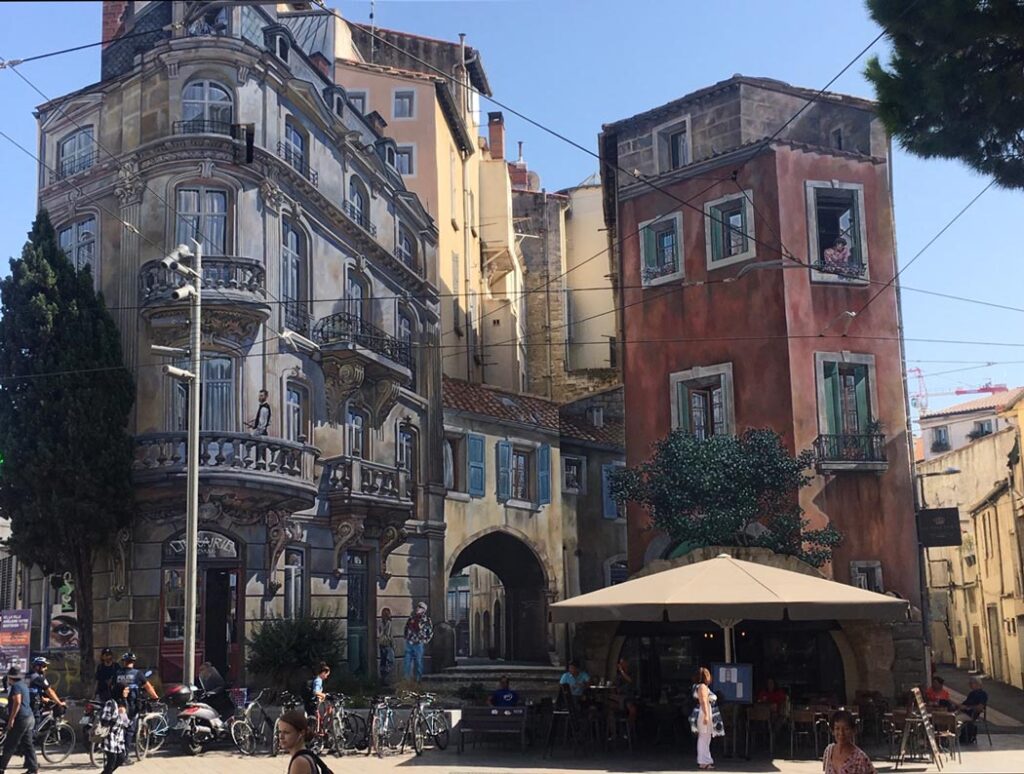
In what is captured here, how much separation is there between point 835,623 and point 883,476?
539 centimetres

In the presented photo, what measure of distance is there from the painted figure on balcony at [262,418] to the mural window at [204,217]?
9.70 ft

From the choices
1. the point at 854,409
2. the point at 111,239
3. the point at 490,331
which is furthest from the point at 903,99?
the point at 490,331

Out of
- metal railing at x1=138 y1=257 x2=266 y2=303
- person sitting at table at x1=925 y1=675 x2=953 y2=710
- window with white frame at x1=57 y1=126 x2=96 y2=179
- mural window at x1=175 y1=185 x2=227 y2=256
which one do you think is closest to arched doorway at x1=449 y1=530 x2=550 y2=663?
metal railing at x1=138 y1=257 x2=266 y2=303

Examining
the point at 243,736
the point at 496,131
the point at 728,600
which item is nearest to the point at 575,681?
the point at 728,600

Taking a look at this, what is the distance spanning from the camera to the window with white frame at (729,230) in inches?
1043

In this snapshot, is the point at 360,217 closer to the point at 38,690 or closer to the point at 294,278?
the point at 294,278

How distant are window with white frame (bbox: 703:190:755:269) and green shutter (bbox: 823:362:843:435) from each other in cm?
283

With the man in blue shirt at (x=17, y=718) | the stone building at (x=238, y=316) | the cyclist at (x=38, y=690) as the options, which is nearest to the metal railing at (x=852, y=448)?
the stone building at (x=238, y=316)

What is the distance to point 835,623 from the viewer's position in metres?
21.1

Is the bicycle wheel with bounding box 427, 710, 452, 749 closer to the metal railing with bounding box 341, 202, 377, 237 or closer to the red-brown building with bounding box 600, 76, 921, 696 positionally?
the red-brown building with bounding box 600, 76, 921, 696

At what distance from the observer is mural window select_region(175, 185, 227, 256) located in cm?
2512

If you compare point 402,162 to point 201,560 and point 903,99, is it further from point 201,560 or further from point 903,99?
point 903,99

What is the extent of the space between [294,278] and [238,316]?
2601 mm

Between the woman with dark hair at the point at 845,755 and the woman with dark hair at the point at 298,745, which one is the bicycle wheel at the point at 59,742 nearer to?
the woman with dark hair at the point at 298,745
